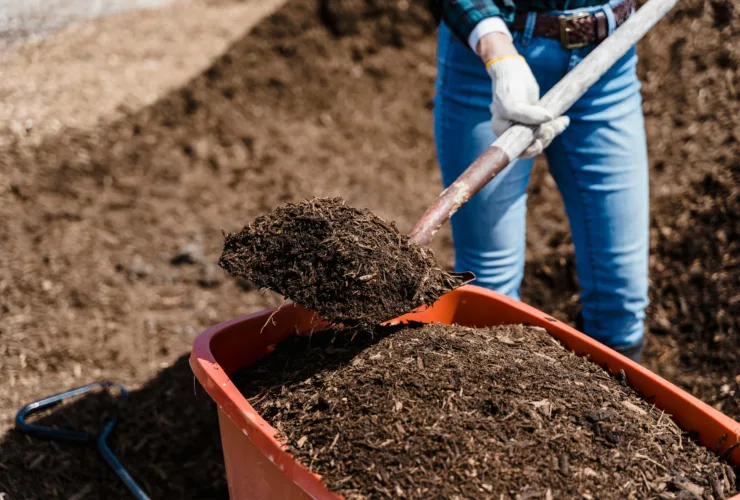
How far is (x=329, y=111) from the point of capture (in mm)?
4871

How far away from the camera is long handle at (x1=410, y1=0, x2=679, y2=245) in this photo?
175cm

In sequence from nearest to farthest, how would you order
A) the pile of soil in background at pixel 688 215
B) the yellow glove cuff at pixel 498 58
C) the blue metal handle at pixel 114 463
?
1. the yellow glove cuff at pixel 498 58
2. the blue metal handle at pixel 114 463
3. the pile of soil in background at pixel 688 215

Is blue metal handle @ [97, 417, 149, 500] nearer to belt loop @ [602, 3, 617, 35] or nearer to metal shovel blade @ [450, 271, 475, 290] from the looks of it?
metal shovel blade @ [450, 271, 475, 290]

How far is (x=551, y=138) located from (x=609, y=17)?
1.32ft

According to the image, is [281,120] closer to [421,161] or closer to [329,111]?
[329,111]

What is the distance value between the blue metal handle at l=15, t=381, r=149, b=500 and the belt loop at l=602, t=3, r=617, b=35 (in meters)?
2.05

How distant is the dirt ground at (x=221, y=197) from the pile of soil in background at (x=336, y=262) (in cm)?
111

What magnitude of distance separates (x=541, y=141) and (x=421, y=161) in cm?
264

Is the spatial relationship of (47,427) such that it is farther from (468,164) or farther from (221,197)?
(221,197)

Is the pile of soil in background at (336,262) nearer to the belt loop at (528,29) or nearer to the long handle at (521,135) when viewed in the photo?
the long handle at (521,135)

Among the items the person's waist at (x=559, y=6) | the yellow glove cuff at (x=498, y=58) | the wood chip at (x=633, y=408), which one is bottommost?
the wood chip at (x=633, y=408)

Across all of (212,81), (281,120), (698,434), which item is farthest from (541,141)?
(212,81)

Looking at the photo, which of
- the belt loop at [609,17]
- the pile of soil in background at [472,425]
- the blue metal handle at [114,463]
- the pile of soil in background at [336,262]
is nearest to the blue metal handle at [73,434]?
the blue metal handle at [114,463]

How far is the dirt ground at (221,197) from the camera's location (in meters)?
2.60
